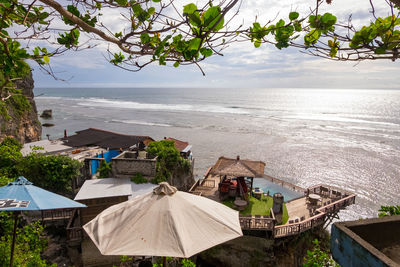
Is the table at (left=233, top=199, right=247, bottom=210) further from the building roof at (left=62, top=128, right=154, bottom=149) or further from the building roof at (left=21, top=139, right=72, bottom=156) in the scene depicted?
the building roof at (left=21, top=139, right=72, bottom=156)

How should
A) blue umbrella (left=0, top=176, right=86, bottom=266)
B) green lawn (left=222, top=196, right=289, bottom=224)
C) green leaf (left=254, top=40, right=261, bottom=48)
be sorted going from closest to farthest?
green leaf (left=254, top=40, right=261, bottom=48)
blue umbrella (left=0, top=176, right=86, bottom=266)
green lawn (left=222, top=196, right=289, bottom=224)

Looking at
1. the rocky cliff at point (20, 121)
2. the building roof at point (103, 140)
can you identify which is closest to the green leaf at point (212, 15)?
the building roof at point (103, 140)

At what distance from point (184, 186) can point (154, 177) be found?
5123mm

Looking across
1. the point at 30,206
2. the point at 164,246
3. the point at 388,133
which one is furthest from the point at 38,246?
the point at 388,133

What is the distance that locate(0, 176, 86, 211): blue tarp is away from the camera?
475cm

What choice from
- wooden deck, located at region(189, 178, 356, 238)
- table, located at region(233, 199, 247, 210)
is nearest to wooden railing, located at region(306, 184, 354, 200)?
wooden deck, located at region(189, 178, 356, 238)

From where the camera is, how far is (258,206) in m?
15.0

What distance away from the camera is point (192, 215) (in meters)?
4.07

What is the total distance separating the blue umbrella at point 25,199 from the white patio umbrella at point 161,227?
1.57 m

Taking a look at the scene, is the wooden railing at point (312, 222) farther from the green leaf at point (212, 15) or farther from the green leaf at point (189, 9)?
the green leaf at point (189, 9)

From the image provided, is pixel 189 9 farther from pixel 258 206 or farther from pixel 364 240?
pixel 258 206

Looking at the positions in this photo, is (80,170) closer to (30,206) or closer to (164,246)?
(30,206)

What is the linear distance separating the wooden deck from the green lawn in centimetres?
56

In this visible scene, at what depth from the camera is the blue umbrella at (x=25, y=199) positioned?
4746mm
